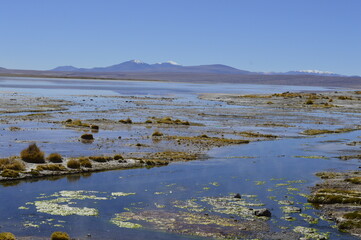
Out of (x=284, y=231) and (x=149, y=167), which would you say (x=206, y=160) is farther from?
(x=284, y=231)

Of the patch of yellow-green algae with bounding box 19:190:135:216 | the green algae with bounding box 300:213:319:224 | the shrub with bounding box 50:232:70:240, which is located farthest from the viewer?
the patch of yellow-green algae with bounding box 19:190:135:216

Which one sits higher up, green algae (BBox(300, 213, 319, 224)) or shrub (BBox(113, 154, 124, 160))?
shrub (BBox(113, 154, 124, 160))

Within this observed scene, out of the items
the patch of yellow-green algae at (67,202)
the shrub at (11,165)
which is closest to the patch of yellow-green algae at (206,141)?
the shrub at (11,165)

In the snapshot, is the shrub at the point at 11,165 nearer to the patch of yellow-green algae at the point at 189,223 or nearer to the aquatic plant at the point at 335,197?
the patch of yellow-green algae at the point at 189,223

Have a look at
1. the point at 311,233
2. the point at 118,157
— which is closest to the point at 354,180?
the point at 311,233

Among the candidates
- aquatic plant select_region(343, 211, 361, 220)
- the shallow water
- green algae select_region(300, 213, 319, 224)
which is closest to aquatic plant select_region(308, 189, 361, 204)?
the shallow water

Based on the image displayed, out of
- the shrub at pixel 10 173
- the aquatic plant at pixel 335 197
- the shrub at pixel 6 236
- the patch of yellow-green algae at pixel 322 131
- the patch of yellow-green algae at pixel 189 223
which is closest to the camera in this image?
the shrub at pixel 6 236

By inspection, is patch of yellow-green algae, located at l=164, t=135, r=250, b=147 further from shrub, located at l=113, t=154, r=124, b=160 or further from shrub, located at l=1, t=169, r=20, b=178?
shrub, located at l=1, t=169, r=20, b=178

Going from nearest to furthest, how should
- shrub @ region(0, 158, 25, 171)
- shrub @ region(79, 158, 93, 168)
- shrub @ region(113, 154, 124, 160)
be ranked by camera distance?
shrub @ region(0, 158, 25, 171)
shrub @ region(79, 158, 93, 168)
shrub @ region(113, 154, 124, 160)

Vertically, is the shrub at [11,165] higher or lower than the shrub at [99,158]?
higher

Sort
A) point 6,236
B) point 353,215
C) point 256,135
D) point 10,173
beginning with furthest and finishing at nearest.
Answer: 1. point 256,135
2. point 10,173
3. point 353,215
4. point 6,236

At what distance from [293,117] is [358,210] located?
44.1 metres

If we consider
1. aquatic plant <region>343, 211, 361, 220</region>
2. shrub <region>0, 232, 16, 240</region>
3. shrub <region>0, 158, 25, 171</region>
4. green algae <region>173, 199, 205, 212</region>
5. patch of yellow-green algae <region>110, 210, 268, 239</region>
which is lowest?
patch of yellow-green algae <region>110, 210, 268, 239</region>

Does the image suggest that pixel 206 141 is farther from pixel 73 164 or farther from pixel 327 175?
pixel 73 164
